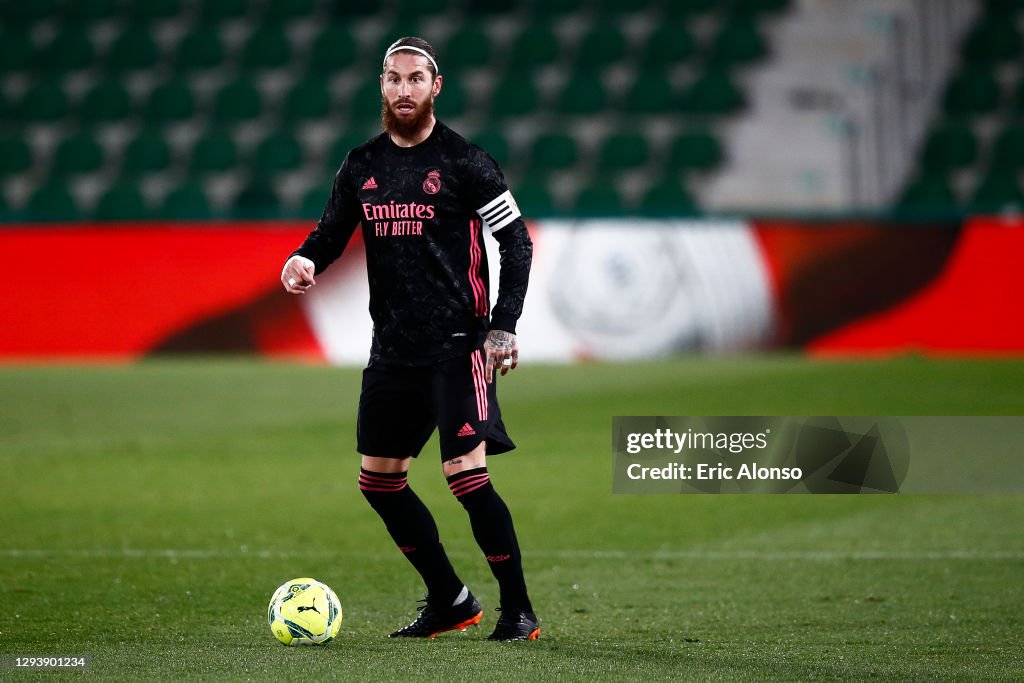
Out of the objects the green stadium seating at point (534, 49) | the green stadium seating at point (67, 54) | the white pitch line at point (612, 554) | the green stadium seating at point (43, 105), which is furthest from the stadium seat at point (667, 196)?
the white pitch line at point (612, 554)

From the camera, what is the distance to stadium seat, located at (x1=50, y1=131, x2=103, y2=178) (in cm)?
2172

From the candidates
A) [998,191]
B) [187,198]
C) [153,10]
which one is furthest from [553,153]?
[153,10]

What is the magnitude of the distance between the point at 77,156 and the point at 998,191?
1270 cm

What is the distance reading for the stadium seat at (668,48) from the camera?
21062 millimetres

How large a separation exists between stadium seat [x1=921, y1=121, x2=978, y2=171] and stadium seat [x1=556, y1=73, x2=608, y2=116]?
14.6 feet

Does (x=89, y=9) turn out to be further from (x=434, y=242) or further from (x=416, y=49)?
(x=434, y=242)

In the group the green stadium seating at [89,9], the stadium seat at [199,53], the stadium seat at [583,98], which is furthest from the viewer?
the green stadium seating at [89,9]

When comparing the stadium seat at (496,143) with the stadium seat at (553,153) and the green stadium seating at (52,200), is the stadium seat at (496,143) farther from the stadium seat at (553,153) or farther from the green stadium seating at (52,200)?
the green stadium seating at (52,200)

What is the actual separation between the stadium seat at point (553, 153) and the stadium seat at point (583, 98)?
0.65 metres

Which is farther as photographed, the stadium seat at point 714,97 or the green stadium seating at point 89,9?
the green stadium seating at point 89,9

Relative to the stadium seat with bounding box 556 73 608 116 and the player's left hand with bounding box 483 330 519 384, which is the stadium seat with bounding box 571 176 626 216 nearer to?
the stadium seat with bounding box 556 73 608 116

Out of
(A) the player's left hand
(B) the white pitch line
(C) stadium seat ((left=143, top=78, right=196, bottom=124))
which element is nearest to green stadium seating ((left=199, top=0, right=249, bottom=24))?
(C) stadium seat ((left=143, top=78, right=196, bottom=124))

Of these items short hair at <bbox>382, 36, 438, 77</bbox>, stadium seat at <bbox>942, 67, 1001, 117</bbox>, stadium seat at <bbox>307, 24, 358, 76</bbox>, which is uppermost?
stadium seat at <bbox>307, 24, 358, 76</bbox>

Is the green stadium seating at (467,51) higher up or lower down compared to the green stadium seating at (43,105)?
higher up
